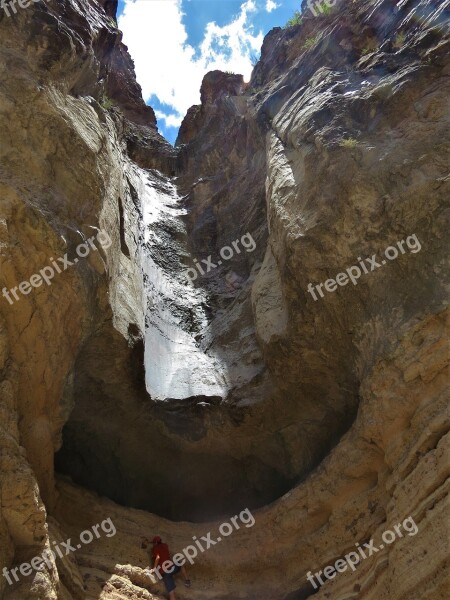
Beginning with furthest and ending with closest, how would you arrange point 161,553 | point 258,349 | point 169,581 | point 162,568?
point 258,349 → point 161,553 → point 162,568 → point 169,581

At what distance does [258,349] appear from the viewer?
1145 centimetres

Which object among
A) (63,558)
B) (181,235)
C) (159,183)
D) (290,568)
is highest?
(159,183)

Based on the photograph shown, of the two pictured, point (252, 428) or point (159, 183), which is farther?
point (159, 183)

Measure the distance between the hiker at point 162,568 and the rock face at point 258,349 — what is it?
17 centimetres

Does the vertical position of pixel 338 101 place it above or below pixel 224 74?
below

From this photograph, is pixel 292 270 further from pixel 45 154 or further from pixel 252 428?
pixel 45 154

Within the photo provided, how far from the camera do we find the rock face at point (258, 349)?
7152 mm

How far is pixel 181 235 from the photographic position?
1634cm

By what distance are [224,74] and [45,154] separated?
17507 millimetres

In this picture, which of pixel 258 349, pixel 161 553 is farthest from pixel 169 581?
pixel 258 349

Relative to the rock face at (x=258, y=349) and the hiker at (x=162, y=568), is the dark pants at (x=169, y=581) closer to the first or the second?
the hiker at (x=162, y=568)

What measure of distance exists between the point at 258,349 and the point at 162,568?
15.6ft

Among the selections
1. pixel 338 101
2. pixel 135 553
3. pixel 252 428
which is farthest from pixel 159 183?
pixel 135 553

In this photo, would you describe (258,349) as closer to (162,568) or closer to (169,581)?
(162,568)
